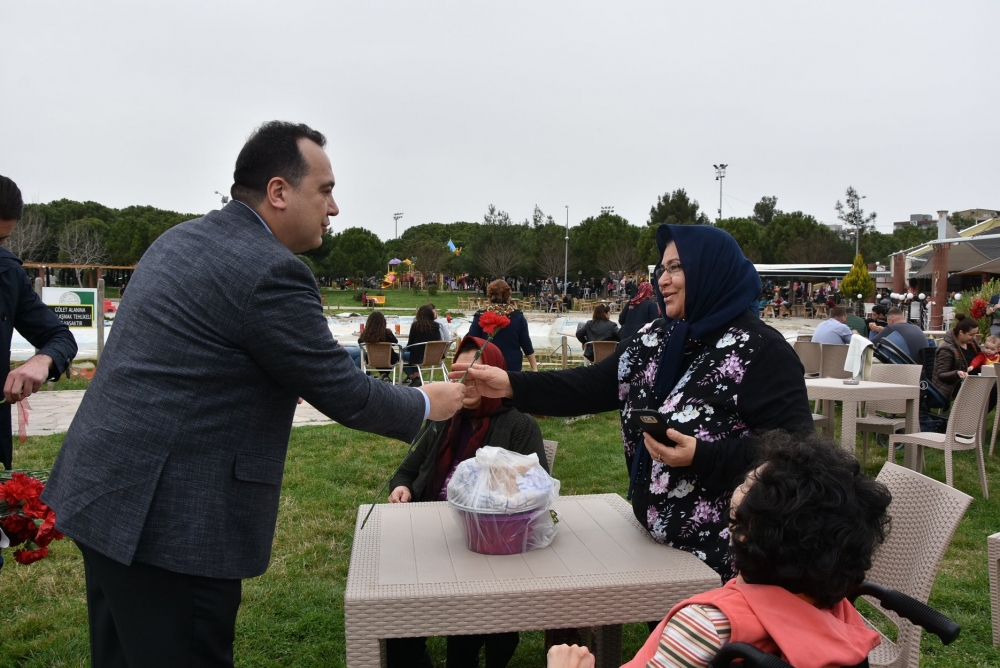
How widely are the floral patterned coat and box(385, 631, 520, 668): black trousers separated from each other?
1.01 metres

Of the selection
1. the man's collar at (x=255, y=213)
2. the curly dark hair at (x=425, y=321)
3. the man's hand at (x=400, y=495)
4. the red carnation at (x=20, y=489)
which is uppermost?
the man's collar at (x=255, y=213)

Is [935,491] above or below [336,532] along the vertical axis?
above

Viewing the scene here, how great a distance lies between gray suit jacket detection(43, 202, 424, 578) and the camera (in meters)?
1.73

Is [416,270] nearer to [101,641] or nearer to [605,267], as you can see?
[605,267]

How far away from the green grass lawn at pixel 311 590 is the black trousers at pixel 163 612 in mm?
1764

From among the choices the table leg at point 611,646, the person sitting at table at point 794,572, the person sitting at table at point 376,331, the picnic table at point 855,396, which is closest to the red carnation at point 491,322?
the table leg at point 611,646

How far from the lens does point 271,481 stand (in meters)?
1.87

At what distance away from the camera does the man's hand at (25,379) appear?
2.91m

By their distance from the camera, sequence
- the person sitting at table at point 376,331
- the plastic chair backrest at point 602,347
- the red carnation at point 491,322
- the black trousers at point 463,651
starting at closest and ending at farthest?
the red carnation at point 491,322 < the black trousers at point 463,651 < the plastic chair backrest at point 602,347 < the person sitting at table at point 376,331

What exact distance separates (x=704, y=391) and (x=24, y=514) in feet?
7.43

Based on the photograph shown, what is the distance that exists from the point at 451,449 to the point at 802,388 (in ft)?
5.89

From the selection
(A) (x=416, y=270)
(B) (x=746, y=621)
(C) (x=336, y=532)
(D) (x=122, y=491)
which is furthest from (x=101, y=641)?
(A) (x=416, y=270)

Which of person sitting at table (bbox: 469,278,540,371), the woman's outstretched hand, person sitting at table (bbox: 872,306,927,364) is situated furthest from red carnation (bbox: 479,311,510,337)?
person sitting at table (bbox: 872,306,927,364)

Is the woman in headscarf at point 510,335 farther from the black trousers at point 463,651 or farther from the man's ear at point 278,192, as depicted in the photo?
the man's ear at point 278,192
